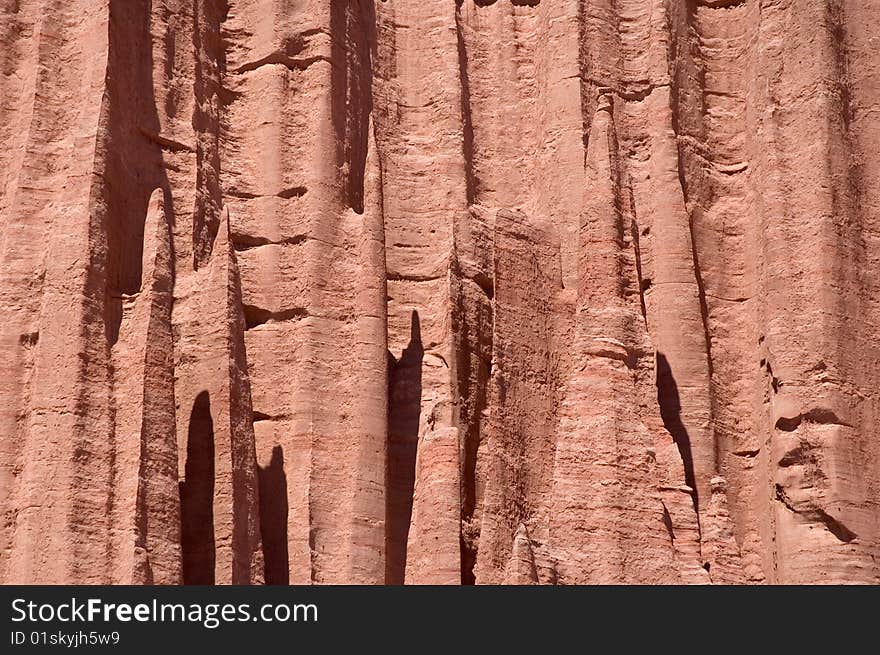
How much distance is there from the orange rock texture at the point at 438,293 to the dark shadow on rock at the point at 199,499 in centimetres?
3

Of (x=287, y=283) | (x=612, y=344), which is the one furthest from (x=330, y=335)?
(x=612, y=344)

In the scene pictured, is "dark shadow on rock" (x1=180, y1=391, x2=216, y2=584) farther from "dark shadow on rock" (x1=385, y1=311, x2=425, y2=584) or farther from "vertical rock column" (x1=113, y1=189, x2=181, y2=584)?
"dark shadow on rock" (x1=385, y1=311, x2=425, y2=584)

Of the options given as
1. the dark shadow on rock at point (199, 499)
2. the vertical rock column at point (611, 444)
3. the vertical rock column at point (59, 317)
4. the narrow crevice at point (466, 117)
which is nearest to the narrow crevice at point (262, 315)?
the dark shadow on rock at point (199, 499)

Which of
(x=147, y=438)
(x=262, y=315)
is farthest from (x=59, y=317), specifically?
(x=262, y=315)

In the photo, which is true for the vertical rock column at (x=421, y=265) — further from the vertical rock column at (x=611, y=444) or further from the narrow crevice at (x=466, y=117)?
the vertical rock column at (x=611, y=444)

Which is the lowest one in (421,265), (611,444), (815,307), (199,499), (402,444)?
(199,499)

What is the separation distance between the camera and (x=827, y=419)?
23625 millimetres

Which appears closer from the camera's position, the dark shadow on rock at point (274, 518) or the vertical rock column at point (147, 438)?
the vertical rock column at point (147, 438)

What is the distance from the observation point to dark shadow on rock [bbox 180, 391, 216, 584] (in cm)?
2266

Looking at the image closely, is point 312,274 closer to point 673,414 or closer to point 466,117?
point 466,117

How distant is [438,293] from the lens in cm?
2542

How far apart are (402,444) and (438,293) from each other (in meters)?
1.84

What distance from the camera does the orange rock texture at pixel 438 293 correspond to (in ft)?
74.4

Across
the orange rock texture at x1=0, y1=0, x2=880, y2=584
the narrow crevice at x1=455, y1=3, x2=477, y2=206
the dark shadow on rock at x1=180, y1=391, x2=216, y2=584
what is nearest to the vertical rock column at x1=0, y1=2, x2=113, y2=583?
the orange rock texture at x1=0, y1=0, x2=880, y2=584
